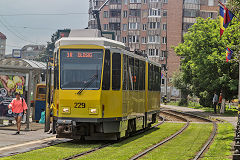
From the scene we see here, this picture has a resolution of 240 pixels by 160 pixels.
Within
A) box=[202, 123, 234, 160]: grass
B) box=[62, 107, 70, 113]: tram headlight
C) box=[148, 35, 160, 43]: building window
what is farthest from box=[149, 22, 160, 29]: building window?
box=[62, 107, 70, 113]: tram headlight

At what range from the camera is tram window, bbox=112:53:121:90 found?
16.5 metres

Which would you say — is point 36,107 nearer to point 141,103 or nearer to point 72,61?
point 141,103

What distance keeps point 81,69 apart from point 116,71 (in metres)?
1.17

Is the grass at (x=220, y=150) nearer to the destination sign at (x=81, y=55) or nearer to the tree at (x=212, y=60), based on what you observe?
the destination sign at (x=81, y=55)

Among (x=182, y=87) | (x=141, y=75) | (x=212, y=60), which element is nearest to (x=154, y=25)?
(x=182, y=87)

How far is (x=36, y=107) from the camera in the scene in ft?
80.9

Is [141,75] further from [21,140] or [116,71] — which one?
[21,140]

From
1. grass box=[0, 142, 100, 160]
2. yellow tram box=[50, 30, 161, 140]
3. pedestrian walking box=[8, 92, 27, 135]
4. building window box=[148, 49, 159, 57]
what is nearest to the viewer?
grass box=[0, 142, 100, 160]

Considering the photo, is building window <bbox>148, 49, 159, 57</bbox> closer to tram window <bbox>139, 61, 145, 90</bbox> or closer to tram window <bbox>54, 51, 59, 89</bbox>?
tram window <bbox>139, 61, 145, 90</bbox>

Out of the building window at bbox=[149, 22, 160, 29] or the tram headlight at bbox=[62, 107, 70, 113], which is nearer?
the tram headlight at bbox=[62, 107, 70, 113]

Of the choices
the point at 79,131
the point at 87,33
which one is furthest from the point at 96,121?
the point at 87,33

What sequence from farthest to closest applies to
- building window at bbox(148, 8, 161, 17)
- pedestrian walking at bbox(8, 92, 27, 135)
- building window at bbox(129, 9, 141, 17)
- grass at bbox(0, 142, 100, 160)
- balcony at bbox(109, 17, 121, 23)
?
balcony at bbox(109, 17, 121, 23)
building window at bbox(129, 9, 141, 17)
building window at bbox(148, 8, 161, 17)
pedestrian walking at bbox(8, 92, 27, 135)
grass at bbox(0, 142, 100, 160)

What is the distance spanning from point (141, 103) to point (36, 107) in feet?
21.2

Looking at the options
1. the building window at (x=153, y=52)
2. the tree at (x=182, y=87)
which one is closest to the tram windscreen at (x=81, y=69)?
the tree at (x=182, y=87)
